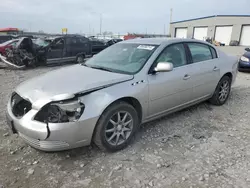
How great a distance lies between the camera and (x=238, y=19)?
3206 cm

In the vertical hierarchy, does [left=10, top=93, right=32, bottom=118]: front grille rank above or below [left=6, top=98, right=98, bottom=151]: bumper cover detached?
above

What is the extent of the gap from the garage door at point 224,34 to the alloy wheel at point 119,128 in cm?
3560

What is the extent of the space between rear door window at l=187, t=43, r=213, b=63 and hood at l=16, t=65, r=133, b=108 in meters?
1.62

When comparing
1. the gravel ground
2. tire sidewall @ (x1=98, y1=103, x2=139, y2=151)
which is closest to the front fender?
tire sidewall @ (x1=98, y1=103, x2=139, y2=151)

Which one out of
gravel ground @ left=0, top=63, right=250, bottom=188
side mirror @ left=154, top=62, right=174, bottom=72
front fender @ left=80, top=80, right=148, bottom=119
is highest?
side mirror @ left=154, top=62, right=174, bottom=72

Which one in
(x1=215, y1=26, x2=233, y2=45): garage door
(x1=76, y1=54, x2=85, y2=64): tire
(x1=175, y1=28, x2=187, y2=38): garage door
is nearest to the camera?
(x1=76, y1=54, x2=85, y2=64): tire

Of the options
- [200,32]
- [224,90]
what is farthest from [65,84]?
[200,32]

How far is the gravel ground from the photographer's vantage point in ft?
7.77

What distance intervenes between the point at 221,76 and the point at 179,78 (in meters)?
1.52

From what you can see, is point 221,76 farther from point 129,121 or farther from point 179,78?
point 129,121

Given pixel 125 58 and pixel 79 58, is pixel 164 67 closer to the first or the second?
pixel 125 58

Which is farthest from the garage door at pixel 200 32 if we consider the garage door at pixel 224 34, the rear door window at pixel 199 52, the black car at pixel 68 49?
the rear door window at pixel 199 52

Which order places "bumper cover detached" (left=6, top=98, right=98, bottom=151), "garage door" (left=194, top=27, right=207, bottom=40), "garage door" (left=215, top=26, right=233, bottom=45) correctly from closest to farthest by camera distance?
1. "bumper cover detached" (left=6, top=98, right=98, bottom=151)
2. "garage door" (left=215, top=26, right=233, bottom=45)
3. "garage door" (left=194, top=27, right=207, bottom=40)

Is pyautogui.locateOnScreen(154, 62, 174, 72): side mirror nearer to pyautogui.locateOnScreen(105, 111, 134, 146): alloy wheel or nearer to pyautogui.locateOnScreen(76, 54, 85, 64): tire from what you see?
pyautogui.locateOnScreen(105, 111, 134, 146): alloy wheel
